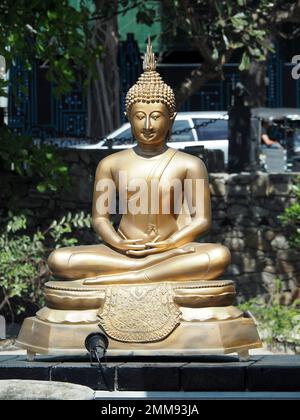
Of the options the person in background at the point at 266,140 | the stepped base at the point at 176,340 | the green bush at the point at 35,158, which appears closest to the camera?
the stepped base at the point at 176,340

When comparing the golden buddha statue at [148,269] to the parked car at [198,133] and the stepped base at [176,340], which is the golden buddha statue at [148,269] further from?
the parked car at [198,133]

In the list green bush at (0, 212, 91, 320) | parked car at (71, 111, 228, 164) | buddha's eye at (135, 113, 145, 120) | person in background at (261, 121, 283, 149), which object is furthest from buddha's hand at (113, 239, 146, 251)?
parked car at (71, 111, 228, 164)

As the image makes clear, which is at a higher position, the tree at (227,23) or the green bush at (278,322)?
the tree at (227,23)

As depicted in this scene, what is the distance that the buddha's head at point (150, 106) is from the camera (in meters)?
8.67

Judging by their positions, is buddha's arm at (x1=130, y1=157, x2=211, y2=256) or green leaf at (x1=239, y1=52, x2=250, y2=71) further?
green leaf at (x1=239, y1=52, x2=250, y2=71)

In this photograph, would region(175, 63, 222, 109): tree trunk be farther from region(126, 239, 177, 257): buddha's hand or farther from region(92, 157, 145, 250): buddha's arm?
region(126, 239, 177, 257): buddha's hand

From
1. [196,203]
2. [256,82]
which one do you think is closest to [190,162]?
[196,203]

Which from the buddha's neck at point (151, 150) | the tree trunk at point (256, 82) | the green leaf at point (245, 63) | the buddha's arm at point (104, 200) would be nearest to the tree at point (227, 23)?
the green leaf at point (245, 63)

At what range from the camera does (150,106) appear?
28.5 feet

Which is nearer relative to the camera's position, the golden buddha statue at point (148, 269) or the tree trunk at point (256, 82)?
the golden buddha statue at point (148, 269)

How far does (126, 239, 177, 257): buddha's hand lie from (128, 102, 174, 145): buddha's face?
649 millimetres

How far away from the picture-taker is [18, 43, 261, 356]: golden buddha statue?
8.34 meters

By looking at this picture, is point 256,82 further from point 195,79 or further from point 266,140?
point 195,79
